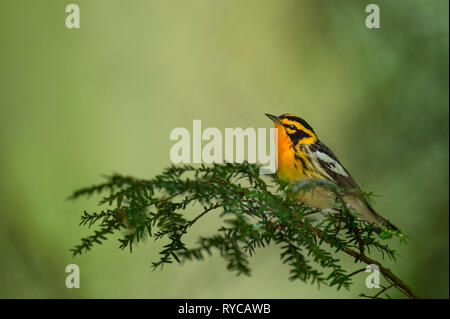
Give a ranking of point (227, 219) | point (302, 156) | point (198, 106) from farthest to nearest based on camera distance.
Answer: point (198, 106)
point (302, 156)
point (227, 219)

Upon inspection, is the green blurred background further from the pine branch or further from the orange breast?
the pine branch

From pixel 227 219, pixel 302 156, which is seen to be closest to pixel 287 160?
pixel 302 156

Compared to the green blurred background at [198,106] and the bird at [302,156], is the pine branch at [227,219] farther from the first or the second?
the green blurred background at [198,106]

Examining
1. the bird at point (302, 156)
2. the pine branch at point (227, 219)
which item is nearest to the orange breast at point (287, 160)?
the bird at point (302, 156)

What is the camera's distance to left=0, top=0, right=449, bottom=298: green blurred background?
246cm

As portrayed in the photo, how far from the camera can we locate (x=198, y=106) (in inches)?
107

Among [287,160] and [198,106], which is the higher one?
[198,106]

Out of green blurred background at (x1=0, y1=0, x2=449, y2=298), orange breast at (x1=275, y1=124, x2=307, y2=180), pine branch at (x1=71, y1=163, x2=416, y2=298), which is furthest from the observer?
green blurred background at (x1=0, y1=0, x2=449, y2=298)

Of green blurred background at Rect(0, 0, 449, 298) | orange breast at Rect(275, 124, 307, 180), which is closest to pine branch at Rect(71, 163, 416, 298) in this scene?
orange breast at Rect(275, 124, 307, 180)

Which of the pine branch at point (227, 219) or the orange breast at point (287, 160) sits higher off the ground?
the orange breast at point (287, 160)

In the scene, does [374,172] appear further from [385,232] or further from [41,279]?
[41,279]

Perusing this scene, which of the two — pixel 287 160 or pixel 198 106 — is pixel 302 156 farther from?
pixel 198 106

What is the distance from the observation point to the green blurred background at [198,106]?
2.46 m

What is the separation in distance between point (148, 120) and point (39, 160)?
695 millimetres
